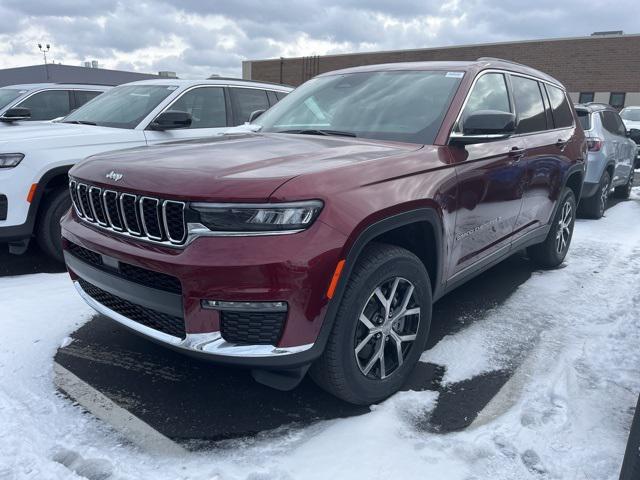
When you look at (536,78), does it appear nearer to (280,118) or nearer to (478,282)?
(478,282)

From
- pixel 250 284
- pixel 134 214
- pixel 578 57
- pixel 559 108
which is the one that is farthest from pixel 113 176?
pixel 578 57

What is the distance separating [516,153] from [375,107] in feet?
3.86

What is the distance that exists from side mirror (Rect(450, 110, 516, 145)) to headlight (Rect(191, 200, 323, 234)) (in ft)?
4.58

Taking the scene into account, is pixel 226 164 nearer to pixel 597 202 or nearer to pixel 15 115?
pixel 15 115

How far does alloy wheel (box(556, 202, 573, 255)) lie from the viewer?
5.23 meters

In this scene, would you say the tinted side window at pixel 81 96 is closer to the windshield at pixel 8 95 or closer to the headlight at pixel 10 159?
the windshield at pixel 8 95

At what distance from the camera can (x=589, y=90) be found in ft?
98.3

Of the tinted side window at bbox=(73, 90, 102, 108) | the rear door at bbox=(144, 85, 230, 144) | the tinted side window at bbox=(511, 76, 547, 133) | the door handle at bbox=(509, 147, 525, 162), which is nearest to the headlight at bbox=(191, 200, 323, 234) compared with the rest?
the door handle at bbox=(509, 147, 525, 162)

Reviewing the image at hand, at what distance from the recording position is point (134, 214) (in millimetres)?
2502

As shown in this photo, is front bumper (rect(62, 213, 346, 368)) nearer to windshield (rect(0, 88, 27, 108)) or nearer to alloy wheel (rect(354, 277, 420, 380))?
alloy wheel (rect(354, 277, 420, 380))

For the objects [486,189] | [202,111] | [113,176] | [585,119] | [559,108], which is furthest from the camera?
[585,119]

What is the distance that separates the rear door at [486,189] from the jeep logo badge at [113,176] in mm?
1882

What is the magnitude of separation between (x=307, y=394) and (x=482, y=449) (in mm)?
966

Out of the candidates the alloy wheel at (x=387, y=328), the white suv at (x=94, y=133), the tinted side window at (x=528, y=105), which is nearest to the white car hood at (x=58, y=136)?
the white suv at (x=94, y=133)
